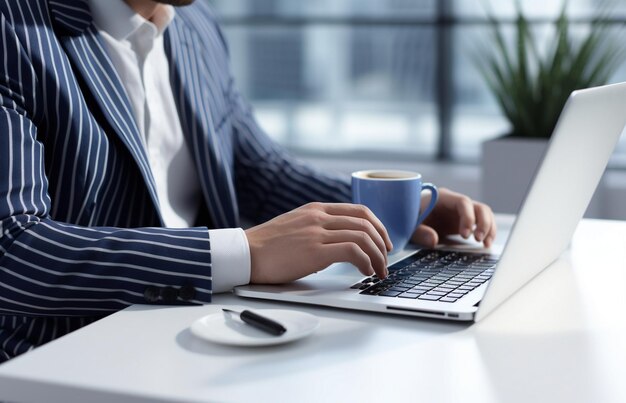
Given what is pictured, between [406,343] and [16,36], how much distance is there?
2.25 feet

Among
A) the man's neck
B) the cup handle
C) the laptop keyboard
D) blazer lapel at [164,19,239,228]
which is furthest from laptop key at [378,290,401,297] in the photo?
the man's neck

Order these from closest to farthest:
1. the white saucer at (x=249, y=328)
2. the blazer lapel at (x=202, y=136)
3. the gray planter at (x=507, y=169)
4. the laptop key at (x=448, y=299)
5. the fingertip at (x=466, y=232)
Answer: the white saucer at (x=249, y=328)
the laptop key at (x=448, y=299)
the fingertip at (x=466, y=232)
the blazer lapel at (x=202, y=136)
the gray planter at (x=507, y=169)

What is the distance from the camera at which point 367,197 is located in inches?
49.4

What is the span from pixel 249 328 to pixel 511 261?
281 mm

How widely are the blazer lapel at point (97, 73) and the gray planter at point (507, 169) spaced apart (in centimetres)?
214

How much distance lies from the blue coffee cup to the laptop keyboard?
0.13ft

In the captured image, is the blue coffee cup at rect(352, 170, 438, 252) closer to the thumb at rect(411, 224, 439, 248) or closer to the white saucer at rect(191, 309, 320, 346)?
the thumb at rect(411, 224, 439, 248)

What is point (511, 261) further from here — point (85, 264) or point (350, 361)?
point (85, 264)

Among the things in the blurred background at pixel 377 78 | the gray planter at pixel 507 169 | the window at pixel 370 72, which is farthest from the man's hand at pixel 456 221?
the window at pixel 370 72

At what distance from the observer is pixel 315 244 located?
1.08 meters

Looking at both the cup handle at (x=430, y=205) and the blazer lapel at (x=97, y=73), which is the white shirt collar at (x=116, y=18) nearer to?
the blazer lapel at (x=97, y=73)

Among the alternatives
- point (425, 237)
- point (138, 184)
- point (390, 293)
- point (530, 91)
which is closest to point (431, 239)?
point (425, 237)

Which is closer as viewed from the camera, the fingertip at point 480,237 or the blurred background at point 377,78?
the fingertip at point 480,237

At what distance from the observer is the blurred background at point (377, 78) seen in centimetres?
403
